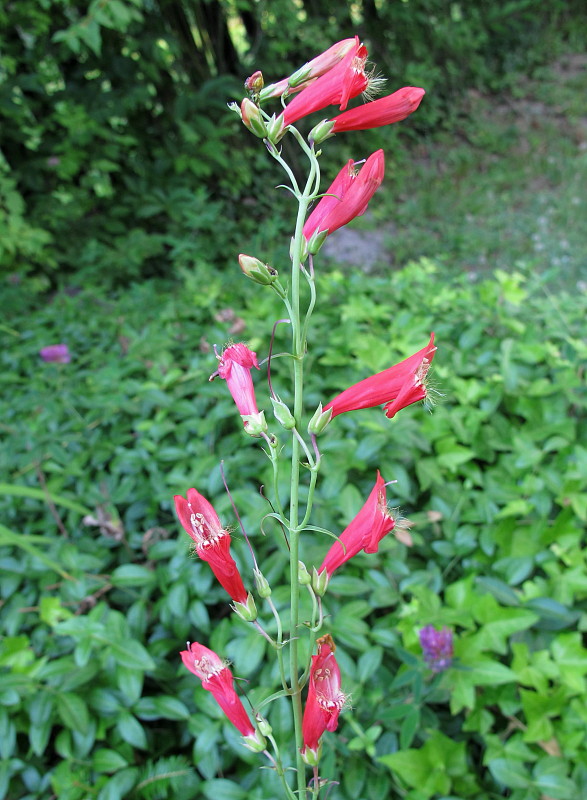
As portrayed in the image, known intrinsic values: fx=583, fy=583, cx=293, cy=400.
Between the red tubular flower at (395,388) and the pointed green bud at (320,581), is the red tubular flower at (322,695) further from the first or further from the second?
the red tubular flower at (395,388)

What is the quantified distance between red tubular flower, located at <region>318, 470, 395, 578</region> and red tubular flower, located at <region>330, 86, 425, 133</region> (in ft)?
1.51

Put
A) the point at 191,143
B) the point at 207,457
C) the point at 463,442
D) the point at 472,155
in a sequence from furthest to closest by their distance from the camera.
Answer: the point at 472,155 < the point at 191,143 < the point at 463,442 < the point at 207,457

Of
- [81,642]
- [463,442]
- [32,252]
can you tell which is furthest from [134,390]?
[32,252]

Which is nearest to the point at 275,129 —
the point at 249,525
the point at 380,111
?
the point at 380,111

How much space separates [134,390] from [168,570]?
2.42 ft

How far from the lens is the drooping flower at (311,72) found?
2.49 feet

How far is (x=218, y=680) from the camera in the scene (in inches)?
31.1

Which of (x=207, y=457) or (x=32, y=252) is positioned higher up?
(x=32, y=252)

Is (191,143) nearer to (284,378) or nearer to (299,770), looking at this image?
(284,378)

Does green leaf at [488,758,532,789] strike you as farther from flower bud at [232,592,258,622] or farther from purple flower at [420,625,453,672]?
flower bud at [232,592,258,622]

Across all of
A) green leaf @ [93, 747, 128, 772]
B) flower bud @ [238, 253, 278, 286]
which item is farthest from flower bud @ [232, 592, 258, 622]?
green leaf @ [93, 747, 128, 772]

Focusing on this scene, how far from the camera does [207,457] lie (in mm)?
1775

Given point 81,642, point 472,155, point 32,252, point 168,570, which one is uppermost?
point 32,252

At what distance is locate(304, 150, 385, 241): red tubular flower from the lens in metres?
0.75
